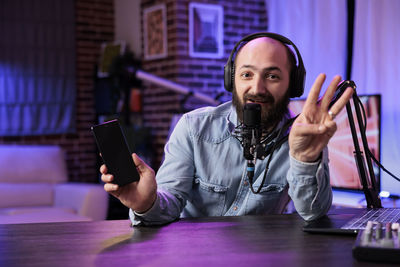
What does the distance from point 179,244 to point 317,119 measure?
0.41 m

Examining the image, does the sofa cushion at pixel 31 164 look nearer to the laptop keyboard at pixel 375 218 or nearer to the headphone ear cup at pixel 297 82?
the headphone ear cup at pixel 297 82

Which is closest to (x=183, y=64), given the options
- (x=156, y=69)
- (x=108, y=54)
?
(x=156, y=69)

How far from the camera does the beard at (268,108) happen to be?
5.23 ft

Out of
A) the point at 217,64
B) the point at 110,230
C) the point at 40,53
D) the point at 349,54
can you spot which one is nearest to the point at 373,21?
the point at 349,54

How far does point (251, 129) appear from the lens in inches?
49.5

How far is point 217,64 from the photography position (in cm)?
450

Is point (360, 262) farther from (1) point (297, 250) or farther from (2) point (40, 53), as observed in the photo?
Result: (2) point (40, 53)

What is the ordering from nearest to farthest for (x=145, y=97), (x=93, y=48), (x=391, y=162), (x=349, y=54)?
(x=391, y=162), (x=349, y=54), (x=145, y=97), (x=93, y=48)

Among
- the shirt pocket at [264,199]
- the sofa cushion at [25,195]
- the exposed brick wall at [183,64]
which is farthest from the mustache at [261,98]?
the sofa cushion at [25,195]

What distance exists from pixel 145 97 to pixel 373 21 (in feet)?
6.97

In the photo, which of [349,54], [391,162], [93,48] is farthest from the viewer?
[93,48]

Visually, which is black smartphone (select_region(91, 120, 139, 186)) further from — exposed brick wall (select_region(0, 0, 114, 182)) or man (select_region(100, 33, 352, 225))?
exposed brick wall (select_region(0, 0, 114, 182))

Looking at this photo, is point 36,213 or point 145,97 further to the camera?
point 145,97

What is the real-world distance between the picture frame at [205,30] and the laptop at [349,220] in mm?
3040
